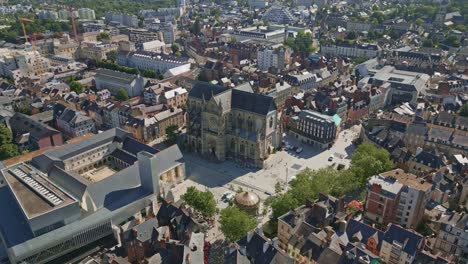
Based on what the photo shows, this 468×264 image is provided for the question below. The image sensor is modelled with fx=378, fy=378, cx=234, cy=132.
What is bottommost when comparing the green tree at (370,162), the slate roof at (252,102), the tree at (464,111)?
the green tree at (370,162)

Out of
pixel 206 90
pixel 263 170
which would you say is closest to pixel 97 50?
pixel 206 90

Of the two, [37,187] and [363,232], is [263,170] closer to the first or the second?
[363,232]

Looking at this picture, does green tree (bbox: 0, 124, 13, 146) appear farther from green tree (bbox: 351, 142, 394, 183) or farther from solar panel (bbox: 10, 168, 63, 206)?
green tree (bbox: 351, 142, 394, 183)

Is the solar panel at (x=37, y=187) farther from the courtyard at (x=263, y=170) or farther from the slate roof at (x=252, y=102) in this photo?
the slate roof at (x=252, y=102)

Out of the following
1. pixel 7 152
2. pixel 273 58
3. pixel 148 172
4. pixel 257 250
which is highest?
pixel 273 58

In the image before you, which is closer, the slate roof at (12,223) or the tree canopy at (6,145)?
the slate roof at (12,223)

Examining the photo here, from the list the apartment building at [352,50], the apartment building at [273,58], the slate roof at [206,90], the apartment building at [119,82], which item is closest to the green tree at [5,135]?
the apartment building at [119,82]
